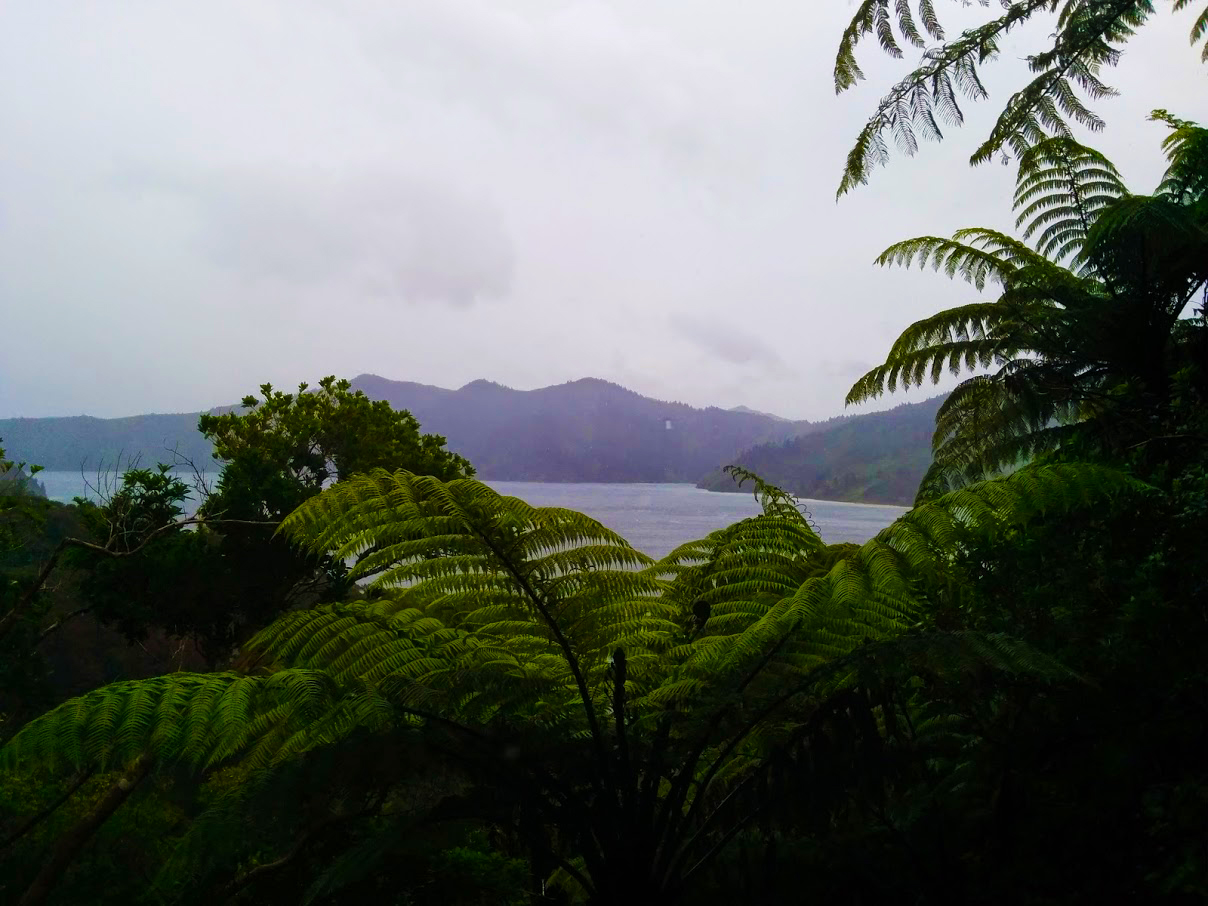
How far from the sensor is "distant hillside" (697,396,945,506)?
962cm

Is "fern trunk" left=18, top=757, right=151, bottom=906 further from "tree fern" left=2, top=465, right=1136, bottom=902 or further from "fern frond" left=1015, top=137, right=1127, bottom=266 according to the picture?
"fern frond" left=1015, top=137, right=1127, bottom=266

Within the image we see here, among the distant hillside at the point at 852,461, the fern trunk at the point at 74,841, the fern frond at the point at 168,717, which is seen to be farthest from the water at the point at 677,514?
the fern trunk at the point at 74,841

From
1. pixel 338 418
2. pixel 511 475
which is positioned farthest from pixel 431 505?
pixel 511 475

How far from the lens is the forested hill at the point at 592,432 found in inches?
482

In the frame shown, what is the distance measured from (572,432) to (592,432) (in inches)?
20.1

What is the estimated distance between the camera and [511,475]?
13625 millimetres

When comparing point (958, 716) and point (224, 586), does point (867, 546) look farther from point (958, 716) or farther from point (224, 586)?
point (224, 586)

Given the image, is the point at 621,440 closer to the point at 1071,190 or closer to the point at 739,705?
the point at 1071,190

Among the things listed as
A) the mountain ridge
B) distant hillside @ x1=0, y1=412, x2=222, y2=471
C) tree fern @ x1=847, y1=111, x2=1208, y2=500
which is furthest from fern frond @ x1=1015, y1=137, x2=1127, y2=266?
distant hillside @ x1=0, y1=412, x2=222, y2=471

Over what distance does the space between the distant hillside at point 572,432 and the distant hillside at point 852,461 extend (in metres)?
0.63

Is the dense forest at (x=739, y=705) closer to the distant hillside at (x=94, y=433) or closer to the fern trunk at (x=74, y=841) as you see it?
the fern trunk at (x=74, y=841)

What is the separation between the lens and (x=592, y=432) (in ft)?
43.9

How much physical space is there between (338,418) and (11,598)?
10.8ft

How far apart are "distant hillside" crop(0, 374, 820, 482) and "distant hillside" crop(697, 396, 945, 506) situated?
0.63 meters
